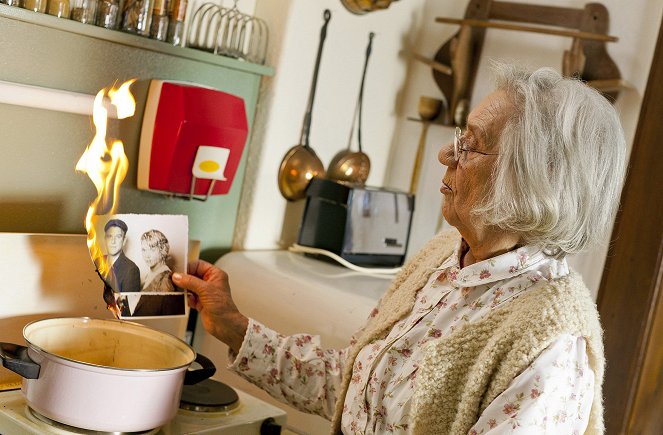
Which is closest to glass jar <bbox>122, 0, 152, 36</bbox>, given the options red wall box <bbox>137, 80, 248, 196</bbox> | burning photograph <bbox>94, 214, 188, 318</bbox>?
red wall box <bbox>137, 80, 248, 196</bbox>

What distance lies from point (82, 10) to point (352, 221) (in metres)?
0.97

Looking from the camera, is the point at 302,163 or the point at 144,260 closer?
the point at 144,260

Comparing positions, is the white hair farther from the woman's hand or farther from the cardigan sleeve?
the woman's hand

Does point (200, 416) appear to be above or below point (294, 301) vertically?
below

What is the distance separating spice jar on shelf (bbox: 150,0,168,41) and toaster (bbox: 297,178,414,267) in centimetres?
66

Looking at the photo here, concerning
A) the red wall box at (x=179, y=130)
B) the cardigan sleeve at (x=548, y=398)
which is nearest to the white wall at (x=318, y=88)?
the red wall box at (x=179, y=130)

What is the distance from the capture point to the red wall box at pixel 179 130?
6.23 feet

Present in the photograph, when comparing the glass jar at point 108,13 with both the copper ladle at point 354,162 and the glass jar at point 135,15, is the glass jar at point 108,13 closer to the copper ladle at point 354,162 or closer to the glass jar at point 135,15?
the glass jar at point 135,15

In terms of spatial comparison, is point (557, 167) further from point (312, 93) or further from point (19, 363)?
point (312, 93)

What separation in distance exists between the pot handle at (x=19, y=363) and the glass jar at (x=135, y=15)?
2.44 ft

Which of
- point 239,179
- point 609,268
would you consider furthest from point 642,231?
point 239,179

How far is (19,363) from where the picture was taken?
1404 mm

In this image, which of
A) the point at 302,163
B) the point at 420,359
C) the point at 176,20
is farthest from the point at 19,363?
the point at 302,163

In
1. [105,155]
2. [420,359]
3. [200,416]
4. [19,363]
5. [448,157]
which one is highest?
[448,157]
